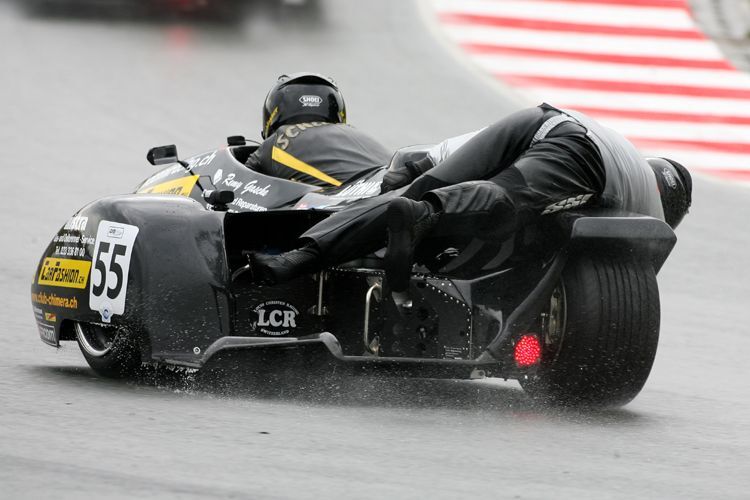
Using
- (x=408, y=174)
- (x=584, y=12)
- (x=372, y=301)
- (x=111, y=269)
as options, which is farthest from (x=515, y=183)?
(x=584, y=12)

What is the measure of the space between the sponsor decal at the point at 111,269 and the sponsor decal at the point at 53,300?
140 mm

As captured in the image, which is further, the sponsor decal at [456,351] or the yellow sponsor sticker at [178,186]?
the yellow sponsor sticker at [178,186]

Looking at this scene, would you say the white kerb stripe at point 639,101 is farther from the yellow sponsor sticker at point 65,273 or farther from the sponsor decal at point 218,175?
the yellow sponsor sticker at point 65,273

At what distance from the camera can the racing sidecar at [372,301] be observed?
215 inches

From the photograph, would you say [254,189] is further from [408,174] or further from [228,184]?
[408,174]

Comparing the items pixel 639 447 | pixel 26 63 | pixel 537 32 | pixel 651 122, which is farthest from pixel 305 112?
pixel 537 32

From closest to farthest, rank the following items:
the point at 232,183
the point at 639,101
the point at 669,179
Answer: the point at 669,179
the point at 232,183
the point at 639,101

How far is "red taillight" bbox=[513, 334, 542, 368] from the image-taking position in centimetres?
559

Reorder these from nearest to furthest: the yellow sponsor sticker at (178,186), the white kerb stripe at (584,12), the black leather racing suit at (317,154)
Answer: the black leather racing suit at (317,154) < the yellow sponsor sticker at (178,186) < the white kerb stripe at (584,12)

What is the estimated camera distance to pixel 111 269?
574 centimetres

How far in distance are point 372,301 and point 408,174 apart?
0.58 meters

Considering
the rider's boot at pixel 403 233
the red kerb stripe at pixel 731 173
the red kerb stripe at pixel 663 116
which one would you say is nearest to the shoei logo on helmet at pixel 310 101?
the rider's boot at pixel 403 233

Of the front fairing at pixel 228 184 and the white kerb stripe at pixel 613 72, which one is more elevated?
the white kerb stripe at pixel 613 72

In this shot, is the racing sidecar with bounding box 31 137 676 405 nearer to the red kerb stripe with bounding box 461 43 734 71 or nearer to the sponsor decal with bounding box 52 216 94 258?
the sponsor decal with bounding box 52 216 94 258
